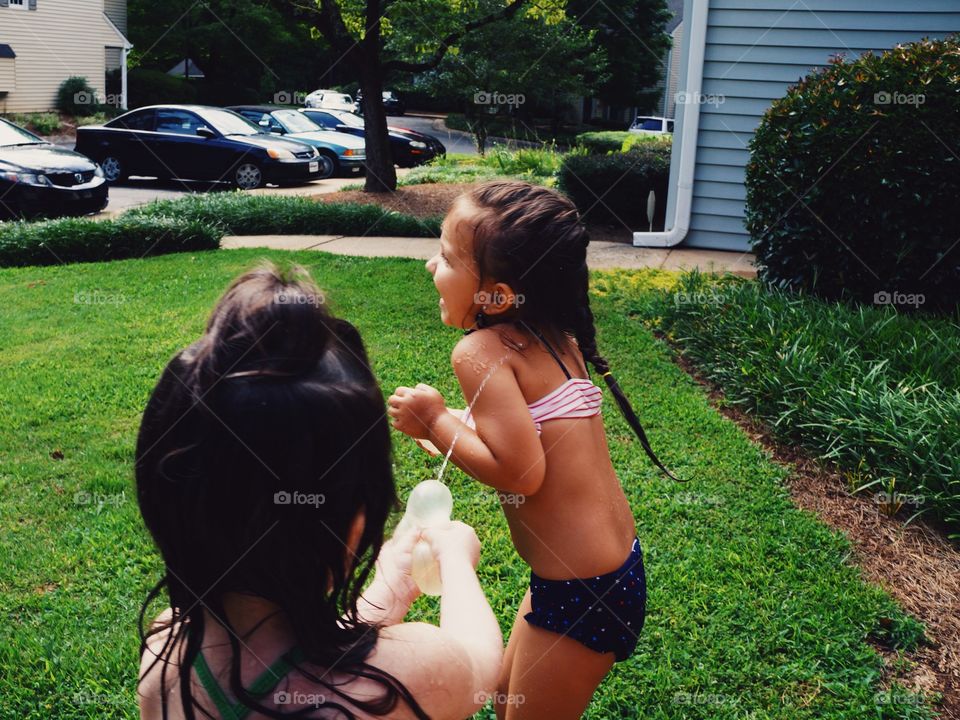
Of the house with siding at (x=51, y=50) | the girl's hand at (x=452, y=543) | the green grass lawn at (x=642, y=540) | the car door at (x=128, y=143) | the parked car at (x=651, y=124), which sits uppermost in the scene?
the house with siding at (x=51, y=50)

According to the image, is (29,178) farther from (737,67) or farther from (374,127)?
(737,67)

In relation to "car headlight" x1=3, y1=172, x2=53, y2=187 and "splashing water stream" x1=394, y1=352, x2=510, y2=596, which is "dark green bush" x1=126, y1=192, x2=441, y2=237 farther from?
"splashing water stream" x1=394, y1=352, x2=510, y2=596

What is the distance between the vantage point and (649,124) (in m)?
35.7

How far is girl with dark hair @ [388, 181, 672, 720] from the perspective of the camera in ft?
6.51

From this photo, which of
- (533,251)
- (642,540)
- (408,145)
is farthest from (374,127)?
(533,251)

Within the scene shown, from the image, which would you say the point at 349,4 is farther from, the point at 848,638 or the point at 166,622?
the point at 166,622

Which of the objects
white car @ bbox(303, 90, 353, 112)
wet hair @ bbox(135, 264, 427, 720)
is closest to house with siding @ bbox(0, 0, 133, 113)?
white car @ bbox(303, 90, 353, 112)

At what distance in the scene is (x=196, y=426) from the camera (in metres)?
1.22

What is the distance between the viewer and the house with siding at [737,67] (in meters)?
8.95

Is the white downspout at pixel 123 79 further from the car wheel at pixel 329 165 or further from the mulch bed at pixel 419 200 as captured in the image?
the mulch bed at pixel 419 200

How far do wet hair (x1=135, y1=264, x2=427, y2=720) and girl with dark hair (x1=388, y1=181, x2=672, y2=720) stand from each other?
65 centimetres

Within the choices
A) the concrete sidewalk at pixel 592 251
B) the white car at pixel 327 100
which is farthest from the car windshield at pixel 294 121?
the concrete sidewalk at pixel 592 251

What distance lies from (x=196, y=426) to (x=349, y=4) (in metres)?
17.6

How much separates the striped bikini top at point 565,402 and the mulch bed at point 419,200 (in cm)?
926
